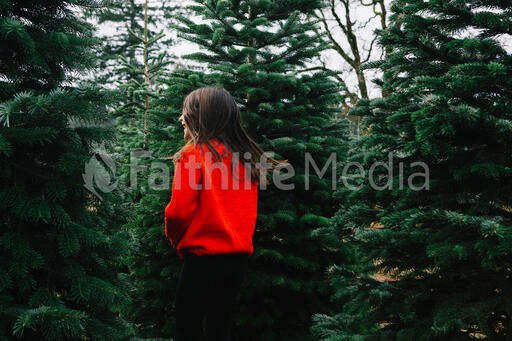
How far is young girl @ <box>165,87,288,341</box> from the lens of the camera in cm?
224

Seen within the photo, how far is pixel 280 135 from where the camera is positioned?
4449 millimetres

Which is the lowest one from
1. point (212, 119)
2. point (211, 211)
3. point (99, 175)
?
point (211, 211)

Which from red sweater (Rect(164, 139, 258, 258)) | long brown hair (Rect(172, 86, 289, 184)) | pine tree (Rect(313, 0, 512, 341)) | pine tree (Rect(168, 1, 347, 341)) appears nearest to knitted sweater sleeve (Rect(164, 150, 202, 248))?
red sweater (Rect(164, 139, 258, 258))

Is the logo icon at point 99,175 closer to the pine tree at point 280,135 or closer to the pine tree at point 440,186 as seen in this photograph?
the pine tree at point 280,135

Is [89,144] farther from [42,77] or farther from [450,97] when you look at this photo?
Result: [450,97]

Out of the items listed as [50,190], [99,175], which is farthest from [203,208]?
[50,190]

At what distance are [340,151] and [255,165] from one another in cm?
252

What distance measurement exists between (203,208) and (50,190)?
103 cm

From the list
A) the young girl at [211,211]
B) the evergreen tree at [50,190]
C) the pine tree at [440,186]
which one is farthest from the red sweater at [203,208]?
the pine tree at [440,186]

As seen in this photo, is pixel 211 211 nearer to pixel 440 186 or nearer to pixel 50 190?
pixel 50 190

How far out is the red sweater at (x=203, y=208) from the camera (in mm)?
2221

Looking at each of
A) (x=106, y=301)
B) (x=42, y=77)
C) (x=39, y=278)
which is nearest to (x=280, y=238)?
(x=106, y=301)

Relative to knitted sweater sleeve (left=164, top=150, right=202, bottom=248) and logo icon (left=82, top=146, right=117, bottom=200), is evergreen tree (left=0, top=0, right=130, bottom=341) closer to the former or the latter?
logo icon (left=82, top=146, right=117, bottom=200)

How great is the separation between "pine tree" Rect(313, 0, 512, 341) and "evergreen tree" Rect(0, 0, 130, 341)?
1.98 m
